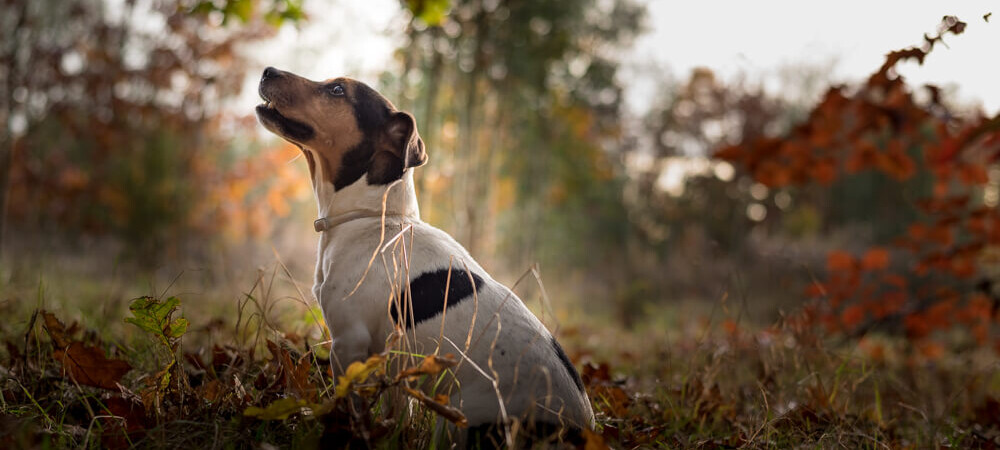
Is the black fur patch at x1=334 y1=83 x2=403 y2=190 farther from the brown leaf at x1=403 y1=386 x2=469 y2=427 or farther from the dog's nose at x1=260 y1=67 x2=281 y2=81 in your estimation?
the brown leaf at x1=403 y1=386 x2=469 y2=427

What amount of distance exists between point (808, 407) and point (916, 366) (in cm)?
377

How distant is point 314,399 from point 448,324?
51 cm

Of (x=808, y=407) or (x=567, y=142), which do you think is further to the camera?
(x=567, y=142)

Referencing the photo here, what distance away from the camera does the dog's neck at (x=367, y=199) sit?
106 inches

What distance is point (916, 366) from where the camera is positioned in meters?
5.97

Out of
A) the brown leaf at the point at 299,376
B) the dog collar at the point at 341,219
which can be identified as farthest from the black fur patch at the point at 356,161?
the brown leaf at the point at 299,376

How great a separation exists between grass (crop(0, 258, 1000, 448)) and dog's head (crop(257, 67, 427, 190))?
1.83 feet

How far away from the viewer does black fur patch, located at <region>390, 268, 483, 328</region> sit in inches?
94.2

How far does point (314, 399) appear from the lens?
7.46 feet

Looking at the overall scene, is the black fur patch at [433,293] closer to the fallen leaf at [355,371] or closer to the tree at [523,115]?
the fallen leaf at [355,371]

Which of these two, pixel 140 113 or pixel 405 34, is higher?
pixel 405 34

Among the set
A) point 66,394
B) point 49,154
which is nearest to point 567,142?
point 49,154

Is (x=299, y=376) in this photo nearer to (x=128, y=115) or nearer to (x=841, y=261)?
(x=841, y=261)

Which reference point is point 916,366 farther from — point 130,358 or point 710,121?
point 710,121
